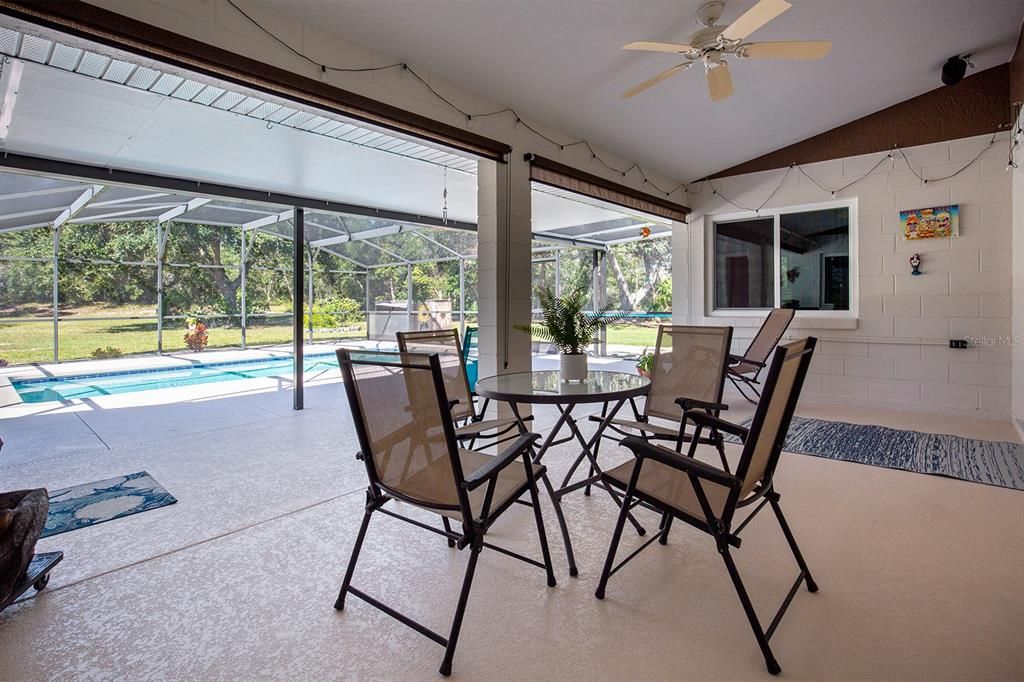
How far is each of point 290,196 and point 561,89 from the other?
2997 mm

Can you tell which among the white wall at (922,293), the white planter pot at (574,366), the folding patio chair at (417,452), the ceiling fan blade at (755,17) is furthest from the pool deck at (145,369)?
the white wall at (922,293)

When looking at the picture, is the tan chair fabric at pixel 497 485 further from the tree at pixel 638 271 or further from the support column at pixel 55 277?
the tree at pixel 638 271

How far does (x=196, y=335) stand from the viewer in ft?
34.0

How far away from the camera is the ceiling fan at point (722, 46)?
274cm

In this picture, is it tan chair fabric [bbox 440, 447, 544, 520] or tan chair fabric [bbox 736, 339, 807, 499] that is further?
tan chair fabric [bbox 440, 447, 544, 520]

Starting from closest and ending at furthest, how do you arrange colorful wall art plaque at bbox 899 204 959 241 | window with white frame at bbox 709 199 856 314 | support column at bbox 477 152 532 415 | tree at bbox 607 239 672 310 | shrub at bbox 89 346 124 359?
support column at bbox 477 152 532 415 < colorful wall art plaque at bbox 899 204 959 241 < window with white frame at bbox 709 199 856 314 < shrub at bbox 89 346 124 359 < tree at bbox 607 239 672 310

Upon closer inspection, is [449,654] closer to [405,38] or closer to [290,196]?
[405,38]

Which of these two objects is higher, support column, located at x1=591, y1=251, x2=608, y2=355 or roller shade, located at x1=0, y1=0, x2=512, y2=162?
roller shade, located at x1=0, y1=0, x2=512, y2=162

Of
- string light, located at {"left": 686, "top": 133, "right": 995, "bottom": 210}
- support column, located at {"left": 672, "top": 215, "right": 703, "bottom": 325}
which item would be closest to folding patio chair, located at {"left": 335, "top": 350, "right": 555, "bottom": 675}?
support column, located at {"left": 672, "top": 215, "right": 703, "bottom": 325}

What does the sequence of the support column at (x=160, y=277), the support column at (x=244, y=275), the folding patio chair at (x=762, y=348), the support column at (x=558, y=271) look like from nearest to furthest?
the folding patio chair at (x=762, y=348)
the support column at (x=160, y=277)
the support column at (x=244, y=275)
the support column at (x=558, y=271)

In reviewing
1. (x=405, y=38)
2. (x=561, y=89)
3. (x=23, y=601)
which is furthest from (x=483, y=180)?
(x=23, y=601)

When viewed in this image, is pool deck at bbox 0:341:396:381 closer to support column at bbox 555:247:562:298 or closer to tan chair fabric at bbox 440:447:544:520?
support column at bbox 555:247:562:298

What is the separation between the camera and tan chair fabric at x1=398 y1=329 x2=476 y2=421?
9.50 ft

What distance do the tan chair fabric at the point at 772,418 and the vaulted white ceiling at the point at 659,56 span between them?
2400 mm
